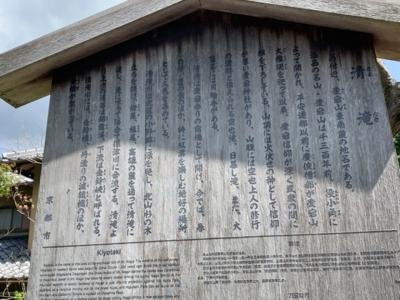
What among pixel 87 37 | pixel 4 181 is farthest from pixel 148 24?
pixel 4 181

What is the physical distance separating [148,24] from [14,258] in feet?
31.7

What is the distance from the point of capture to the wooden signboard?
234cm

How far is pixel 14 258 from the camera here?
10641mm

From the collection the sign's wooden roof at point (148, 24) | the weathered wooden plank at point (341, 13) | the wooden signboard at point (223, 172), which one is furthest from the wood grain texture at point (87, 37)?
the weathered wooden plank at point (341, 13)

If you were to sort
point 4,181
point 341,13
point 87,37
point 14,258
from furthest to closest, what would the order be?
point 14,258 < point 4,181 < point 87,37 < point 341,13

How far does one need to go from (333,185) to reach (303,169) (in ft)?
0.66

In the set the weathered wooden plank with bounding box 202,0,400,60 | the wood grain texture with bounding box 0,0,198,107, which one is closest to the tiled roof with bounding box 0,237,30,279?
the wood grain texture with bounding box 0,0,198,107

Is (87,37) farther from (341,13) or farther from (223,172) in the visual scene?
(341,13)

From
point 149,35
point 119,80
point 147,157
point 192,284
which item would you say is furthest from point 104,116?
point 192,284

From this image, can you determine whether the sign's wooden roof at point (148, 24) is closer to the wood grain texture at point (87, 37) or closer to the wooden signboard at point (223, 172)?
the wood grain texture at point (87, 37)

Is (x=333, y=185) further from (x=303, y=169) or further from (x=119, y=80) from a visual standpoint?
(x=119, y=80)

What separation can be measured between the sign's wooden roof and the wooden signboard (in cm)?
11

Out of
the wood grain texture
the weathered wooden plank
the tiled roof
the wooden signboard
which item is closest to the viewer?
the wooden signboard

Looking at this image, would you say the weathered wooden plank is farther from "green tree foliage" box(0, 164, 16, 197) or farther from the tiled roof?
the tiled roof
